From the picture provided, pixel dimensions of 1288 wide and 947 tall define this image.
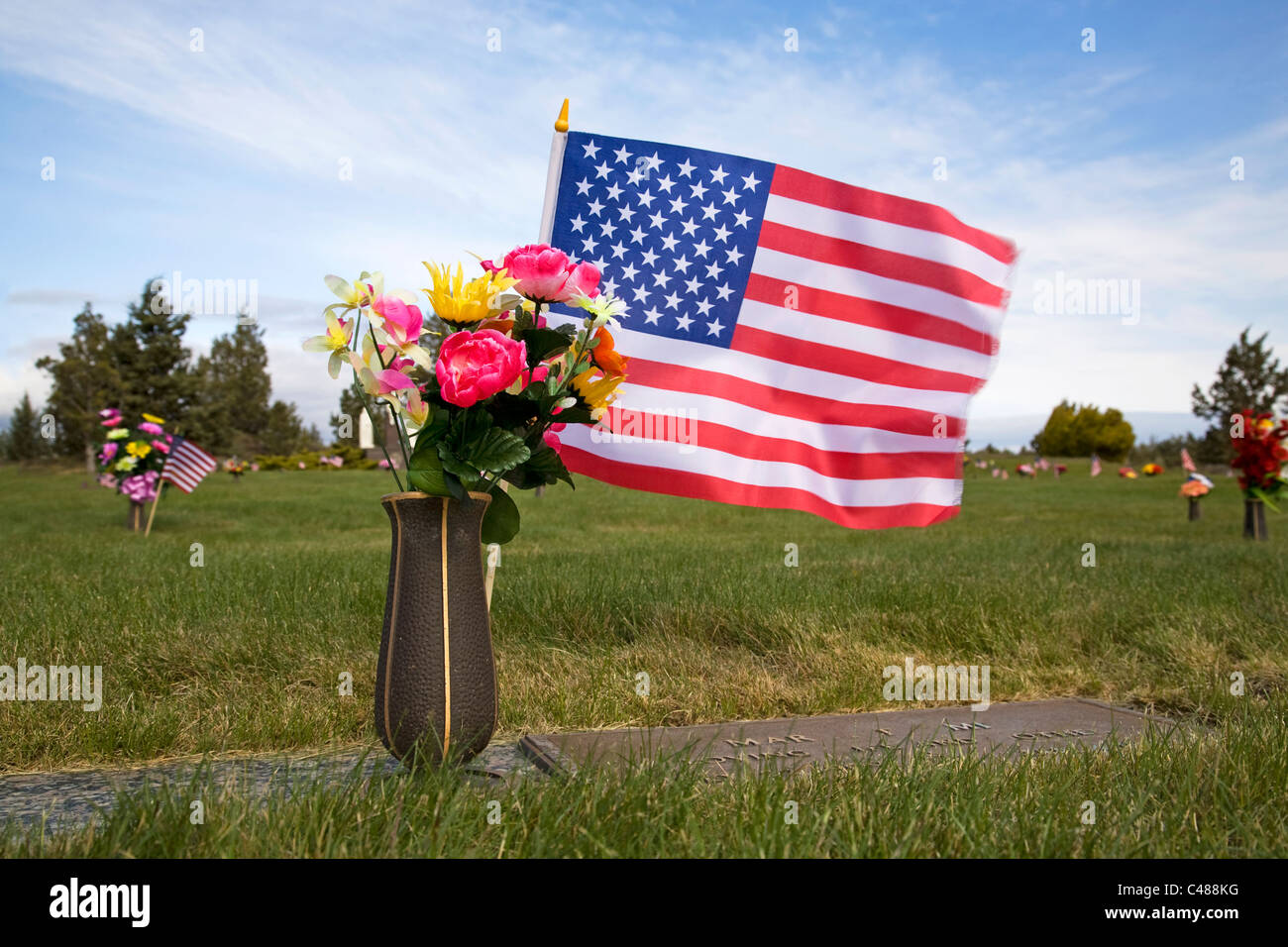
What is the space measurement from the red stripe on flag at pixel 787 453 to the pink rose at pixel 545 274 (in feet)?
5.15

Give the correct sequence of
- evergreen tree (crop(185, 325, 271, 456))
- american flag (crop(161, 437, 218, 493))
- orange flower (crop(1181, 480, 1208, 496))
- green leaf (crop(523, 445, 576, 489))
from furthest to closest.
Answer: evergreen tree (crop(185, 325, 271, 456))
orange flower (crop(1181, 480, 1208, 496))
american flag (crop(161, 437, 218, 493))
green leaf (crop(523, 445, 576, 489))

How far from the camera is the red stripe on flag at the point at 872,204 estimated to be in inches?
200

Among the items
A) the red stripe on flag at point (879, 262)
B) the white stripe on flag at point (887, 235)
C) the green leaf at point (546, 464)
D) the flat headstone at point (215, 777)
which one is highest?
the white stripe on flag at point (887, 235)

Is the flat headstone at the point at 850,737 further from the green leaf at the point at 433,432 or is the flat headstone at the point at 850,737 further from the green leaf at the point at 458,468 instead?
the green leaf at the point at 433,432

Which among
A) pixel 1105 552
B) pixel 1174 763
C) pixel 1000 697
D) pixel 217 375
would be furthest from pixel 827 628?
pixel 217 375

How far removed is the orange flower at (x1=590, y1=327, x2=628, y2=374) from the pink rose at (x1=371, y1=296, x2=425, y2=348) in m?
0.63

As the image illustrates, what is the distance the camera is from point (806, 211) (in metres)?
5.14

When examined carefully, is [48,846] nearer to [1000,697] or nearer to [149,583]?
[1000,697]

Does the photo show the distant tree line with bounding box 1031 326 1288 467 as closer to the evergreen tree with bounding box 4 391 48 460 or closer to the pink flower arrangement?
the pink flower arrangement

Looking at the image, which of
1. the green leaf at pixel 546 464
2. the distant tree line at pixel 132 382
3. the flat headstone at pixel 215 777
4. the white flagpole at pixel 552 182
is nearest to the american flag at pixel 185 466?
the white flagpole at pixel 552 182

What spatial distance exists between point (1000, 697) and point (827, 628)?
119 cm

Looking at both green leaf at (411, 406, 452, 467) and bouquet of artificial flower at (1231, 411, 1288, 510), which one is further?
bouquet of artificial flower at (1231, 411, 1288, 510)

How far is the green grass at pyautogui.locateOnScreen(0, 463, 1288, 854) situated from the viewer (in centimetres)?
278

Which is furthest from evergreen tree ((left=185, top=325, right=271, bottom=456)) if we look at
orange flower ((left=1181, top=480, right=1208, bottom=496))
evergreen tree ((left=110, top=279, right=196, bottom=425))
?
orange flower ((left=1181, top=480, right=1208, bottom=496))
